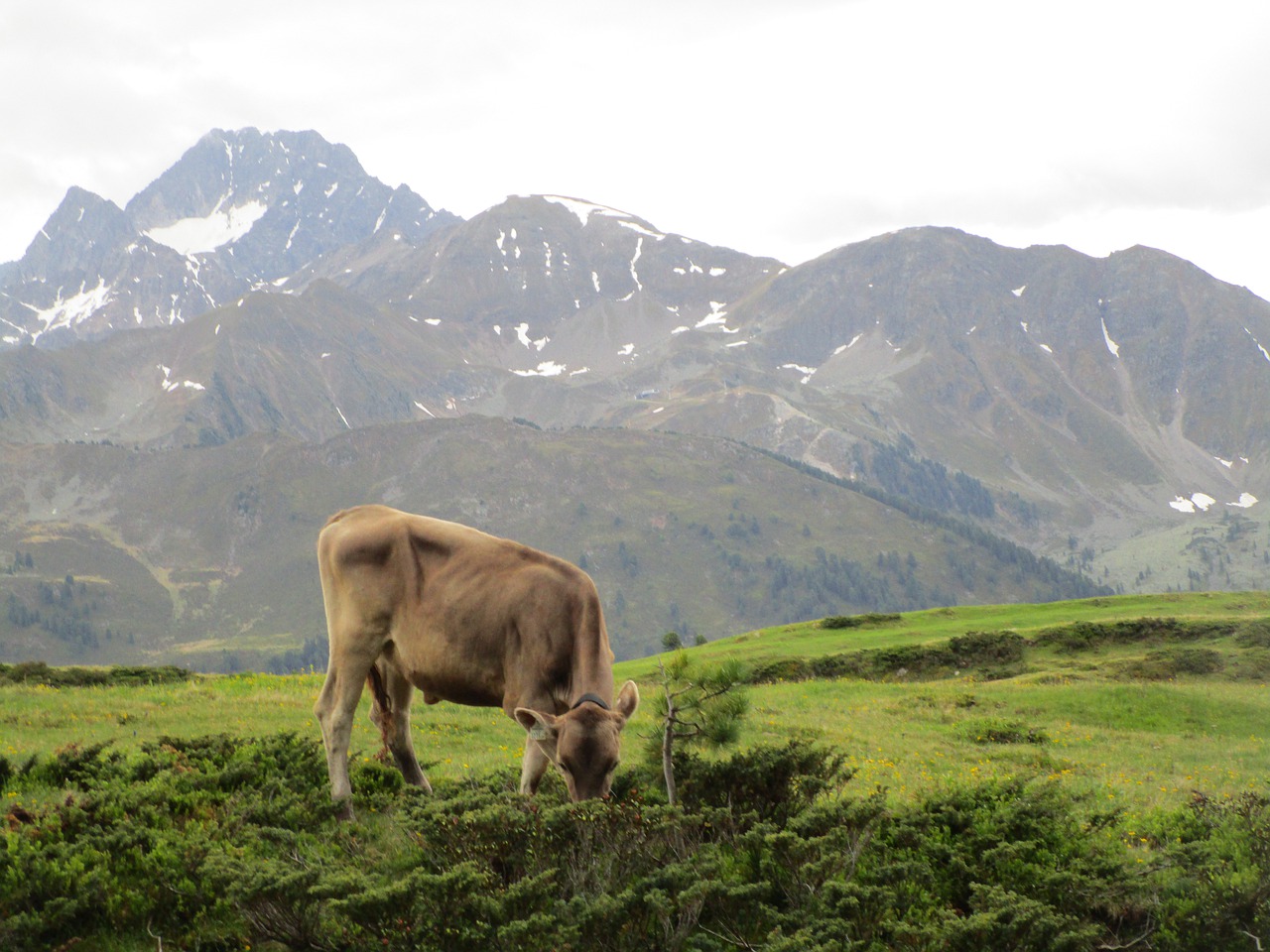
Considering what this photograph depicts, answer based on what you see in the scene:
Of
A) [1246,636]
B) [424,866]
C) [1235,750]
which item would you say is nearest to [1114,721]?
[1235,750]

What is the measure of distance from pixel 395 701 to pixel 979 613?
6466cm

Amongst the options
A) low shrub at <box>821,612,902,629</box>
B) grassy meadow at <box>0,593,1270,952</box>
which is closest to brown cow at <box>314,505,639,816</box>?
grassy meadow at <box>0,593,1270,952</box>

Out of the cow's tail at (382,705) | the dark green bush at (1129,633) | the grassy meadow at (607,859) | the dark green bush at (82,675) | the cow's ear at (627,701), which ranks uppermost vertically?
the cow's ear at (627,701)

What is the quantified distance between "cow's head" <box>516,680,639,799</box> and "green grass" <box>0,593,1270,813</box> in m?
2.03

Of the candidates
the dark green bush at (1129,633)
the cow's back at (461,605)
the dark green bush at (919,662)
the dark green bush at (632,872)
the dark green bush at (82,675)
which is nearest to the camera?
the dark green bush at (632,872)

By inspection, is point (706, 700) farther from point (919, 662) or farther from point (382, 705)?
point (919, 662)

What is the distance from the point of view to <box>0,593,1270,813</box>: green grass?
2042 centimetres

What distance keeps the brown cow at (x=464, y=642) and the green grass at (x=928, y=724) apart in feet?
4.81

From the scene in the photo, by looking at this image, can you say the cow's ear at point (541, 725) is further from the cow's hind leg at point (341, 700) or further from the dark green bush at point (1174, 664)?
the dark green bush at point (1174, 664)

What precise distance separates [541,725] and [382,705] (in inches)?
178

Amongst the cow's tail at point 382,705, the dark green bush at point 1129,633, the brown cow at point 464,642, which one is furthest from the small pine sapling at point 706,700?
the dark green bush at point 1129,633

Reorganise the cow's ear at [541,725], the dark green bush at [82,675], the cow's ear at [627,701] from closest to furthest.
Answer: the cow's ear at [541,725] < the cow's ear at [627,701] < the dark green bush at [82,675]

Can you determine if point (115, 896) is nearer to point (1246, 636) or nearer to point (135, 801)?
point (135, 801)

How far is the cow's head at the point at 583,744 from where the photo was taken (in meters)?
11.4
